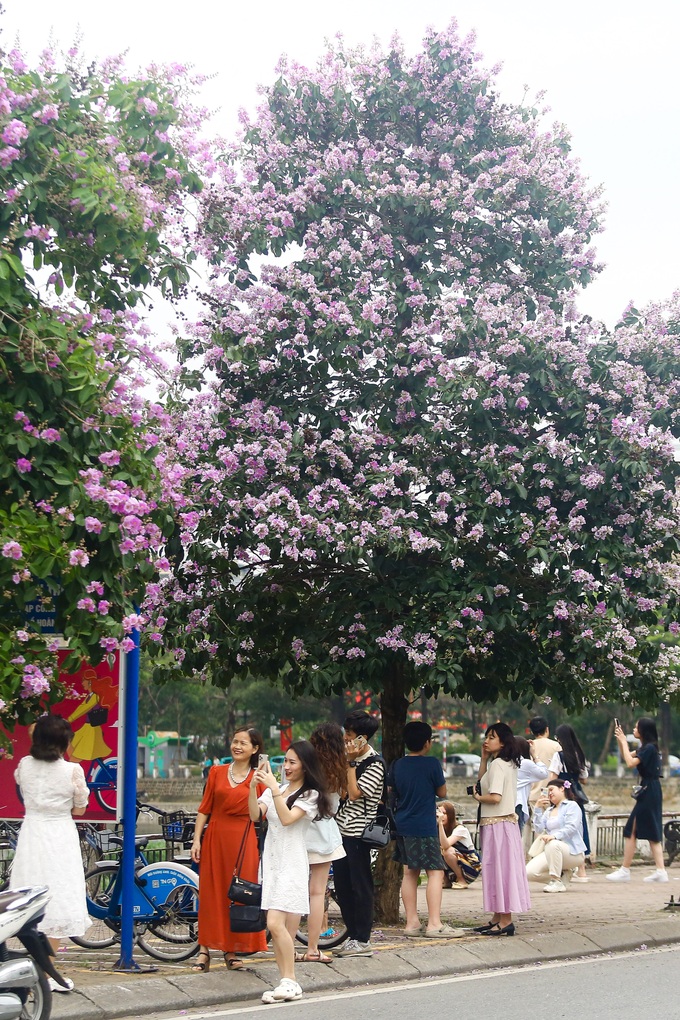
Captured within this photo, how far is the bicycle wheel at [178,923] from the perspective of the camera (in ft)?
33.0

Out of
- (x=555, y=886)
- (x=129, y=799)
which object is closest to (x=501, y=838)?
(x=129, y=799)

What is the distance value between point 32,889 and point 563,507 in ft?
19.6

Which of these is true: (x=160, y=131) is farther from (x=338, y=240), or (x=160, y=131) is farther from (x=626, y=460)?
(x=626, y=460)

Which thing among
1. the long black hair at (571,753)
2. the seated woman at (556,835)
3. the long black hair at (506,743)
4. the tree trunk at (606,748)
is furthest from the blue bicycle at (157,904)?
the tree trunk at (606,748)

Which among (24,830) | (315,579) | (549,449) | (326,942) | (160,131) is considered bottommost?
(326,942)

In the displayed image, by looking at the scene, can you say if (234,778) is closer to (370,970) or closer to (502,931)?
(370,970)

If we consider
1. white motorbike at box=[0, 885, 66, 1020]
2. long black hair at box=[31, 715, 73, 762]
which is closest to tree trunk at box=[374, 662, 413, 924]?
long black hair at box=[31, 715, 73, 762]

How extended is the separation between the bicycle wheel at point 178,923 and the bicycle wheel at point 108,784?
1026 mm

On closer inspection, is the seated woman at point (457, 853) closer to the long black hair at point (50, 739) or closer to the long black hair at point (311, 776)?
the long black hair at point (311, 776)

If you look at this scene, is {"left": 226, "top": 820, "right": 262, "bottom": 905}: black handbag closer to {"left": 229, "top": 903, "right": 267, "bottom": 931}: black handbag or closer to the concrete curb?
{"left": 229, "top": 903, "right": 267, "bottom": 931}: black handbag

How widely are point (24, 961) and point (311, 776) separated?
2505mm

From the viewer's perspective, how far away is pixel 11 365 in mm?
8367

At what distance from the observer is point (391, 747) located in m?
13.1

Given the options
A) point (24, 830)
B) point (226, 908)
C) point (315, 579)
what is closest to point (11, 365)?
point (24, 830)
